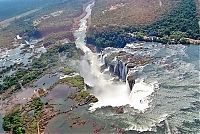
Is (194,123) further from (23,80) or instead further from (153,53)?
(23,80)

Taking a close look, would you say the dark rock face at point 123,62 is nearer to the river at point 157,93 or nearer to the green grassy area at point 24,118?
the river at point 157,93

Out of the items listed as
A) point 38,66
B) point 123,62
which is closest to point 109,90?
point 123,62

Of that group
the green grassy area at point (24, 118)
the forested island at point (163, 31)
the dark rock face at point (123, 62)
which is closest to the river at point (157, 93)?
the dark rock face at point (123, 62)

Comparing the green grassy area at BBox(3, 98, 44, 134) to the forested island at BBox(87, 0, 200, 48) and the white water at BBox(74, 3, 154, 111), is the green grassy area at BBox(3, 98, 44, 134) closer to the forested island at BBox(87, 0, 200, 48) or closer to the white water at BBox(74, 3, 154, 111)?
the white water at BBox(74, 3, 154, 111)

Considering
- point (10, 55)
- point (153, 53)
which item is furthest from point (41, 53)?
point (153, 53)

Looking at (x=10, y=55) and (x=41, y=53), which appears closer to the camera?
(x=41, y=53)

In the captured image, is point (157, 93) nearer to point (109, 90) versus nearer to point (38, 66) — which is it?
point (109, 90)

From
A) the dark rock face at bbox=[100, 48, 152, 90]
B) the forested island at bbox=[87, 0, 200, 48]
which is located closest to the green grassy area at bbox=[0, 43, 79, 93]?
the forested island at bbox=[87, 0, 200, 48]
